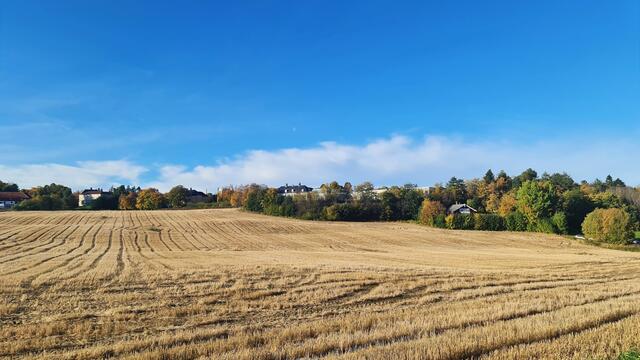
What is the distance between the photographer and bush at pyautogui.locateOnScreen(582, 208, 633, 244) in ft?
210

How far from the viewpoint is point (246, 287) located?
17.8 m

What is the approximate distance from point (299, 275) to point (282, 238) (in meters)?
49.4

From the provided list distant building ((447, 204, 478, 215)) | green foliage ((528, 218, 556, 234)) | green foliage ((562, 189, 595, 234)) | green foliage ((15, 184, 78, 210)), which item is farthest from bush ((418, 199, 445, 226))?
green foliage ((15, 184, 78, 210))

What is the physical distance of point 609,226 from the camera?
214ft

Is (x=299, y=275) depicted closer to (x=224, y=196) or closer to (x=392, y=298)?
(x=392, y=298)

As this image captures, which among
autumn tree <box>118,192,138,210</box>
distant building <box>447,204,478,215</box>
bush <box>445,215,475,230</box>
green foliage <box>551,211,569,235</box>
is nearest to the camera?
green foliage <box>551,211,569,235</box>

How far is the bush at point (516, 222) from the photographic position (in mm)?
83438

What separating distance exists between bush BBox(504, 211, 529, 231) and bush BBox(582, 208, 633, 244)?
14.4 metres

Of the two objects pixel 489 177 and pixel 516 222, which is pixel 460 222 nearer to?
pixel 516 222

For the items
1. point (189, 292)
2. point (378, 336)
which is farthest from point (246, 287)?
point (378, 336)

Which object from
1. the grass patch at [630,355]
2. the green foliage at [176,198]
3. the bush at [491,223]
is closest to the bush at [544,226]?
the bush at [491,223]

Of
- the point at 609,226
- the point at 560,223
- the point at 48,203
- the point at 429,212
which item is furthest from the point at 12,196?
the point at 609,226

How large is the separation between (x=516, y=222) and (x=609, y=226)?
63.5 feet

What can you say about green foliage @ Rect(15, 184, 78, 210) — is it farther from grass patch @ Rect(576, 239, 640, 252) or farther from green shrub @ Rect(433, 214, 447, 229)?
grass patch @ Rect(576, 239, 640, 252)
